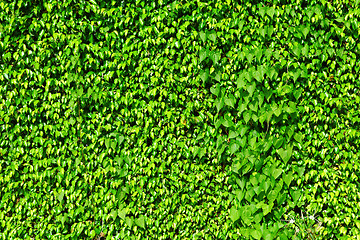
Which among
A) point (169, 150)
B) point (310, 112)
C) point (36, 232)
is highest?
point (310, 112)

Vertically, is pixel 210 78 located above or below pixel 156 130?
above

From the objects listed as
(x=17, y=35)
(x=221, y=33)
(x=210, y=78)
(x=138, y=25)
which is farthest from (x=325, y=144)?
(x=17, y=35)

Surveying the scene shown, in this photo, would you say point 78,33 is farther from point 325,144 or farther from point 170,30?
point 325,144

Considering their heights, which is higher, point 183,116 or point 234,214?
point 183,116

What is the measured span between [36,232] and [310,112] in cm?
260

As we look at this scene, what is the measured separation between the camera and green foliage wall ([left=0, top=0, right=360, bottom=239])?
98.7 inches

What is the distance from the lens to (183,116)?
2.54 m

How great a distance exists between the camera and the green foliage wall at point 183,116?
98.7 inches

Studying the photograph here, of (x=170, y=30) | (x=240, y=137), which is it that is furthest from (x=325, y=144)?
(x=170, y=30)

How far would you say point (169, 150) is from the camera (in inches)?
100

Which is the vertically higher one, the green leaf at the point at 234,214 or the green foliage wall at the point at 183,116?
the green foliage wall at the point at 183,116

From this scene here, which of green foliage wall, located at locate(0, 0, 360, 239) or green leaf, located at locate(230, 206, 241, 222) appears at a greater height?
green foliage wall, located at locate(0, 0, 360, 239)

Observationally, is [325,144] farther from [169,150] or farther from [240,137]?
[169,150]

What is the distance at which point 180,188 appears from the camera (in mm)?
2580
